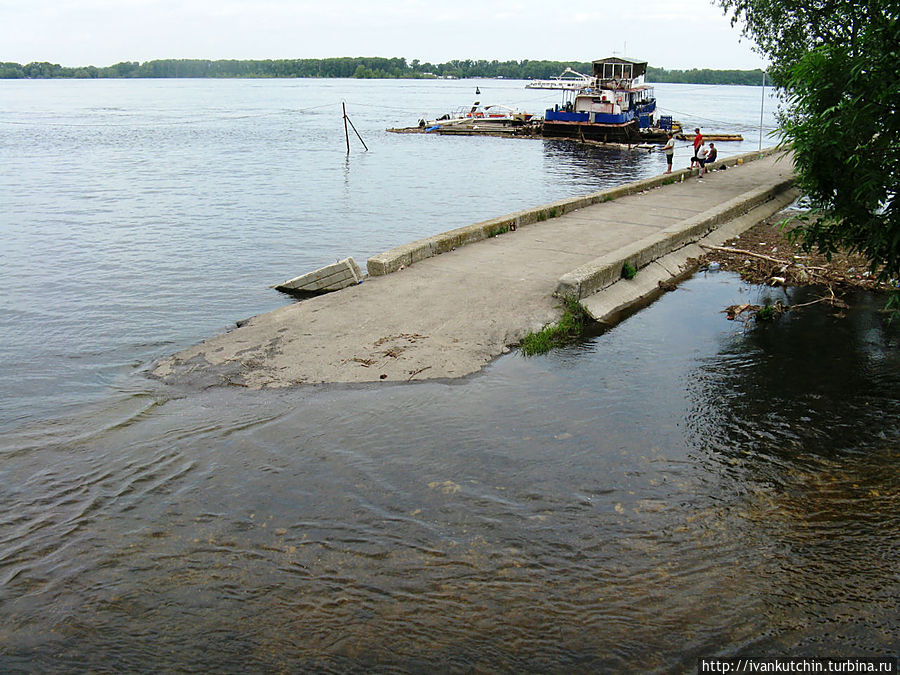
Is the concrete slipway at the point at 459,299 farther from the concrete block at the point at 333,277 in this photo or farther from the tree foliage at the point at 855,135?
the tree foliage at the point at 855,135

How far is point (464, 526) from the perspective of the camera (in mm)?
6125

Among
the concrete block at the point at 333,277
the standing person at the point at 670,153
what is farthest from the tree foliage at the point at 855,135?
the standing person at the point at 670,153

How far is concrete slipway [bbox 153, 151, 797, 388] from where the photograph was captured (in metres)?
9.28

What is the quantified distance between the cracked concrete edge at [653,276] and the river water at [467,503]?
1.30ft

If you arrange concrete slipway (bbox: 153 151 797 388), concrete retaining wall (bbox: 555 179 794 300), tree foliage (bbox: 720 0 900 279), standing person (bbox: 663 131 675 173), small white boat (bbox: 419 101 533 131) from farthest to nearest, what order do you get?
small white boat (bbox: 419 101 533 131) → standing person (bbox: 663 131 675 173) → concrete retaining wall (bbox: 555 179 794 300) → concrete slipway (bbox: 153 151 797 388) → tree foliage (bbox: 720 0 900 279)

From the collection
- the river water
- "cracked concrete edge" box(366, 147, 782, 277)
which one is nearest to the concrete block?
"cracked concrete edge" box(366, 147, 782, 277)

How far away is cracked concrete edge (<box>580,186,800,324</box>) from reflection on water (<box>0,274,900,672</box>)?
238cm

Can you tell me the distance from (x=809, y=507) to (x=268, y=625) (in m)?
4.60

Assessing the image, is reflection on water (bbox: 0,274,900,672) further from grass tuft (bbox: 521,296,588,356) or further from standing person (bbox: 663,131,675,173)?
standing person (bbox: 663,131,675,173)

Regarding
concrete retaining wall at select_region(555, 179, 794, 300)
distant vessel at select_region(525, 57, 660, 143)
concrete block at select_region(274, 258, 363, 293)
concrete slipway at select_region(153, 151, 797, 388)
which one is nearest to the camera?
concrete slipway at select_region(153, 151, 797, 388)

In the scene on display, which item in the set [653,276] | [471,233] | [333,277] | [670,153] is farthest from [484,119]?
[333,277]

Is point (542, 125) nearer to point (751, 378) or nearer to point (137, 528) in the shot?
point (751, 378)

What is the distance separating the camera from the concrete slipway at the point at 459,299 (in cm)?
928

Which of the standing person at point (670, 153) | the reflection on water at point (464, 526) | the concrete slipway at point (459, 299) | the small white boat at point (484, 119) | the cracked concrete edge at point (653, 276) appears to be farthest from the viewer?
the small white boat at point (484, 119)
